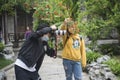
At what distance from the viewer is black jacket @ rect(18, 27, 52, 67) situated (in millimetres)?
5098

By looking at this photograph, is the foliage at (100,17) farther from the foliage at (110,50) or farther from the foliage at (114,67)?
the foliage at (114,67)

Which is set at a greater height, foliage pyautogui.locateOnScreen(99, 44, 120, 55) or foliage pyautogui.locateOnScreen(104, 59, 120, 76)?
foliage pyautogui.locateOnScreen(104, 59, 120, 76)

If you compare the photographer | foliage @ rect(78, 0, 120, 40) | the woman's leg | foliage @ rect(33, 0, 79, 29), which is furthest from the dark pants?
foliage @ rect(33, 0, 79, 29)

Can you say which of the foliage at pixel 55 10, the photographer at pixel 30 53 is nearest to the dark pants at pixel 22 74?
the photographer at pixel 30 53

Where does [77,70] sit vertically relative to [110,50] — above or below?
above

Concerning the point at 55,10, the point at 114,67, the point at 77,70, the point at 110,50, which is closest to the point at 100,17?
the point at 110,50

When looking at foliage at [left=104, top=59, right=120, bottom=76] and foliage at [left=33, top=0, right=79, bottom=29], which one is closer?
foliage at [left=104, top=59, right=120, bottom=76]

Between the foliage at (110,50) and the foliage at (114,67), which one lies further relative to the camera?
the foliage at (110,50)

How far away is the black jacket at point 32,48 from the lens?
510 cm

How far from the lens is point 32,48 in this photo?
5.14m

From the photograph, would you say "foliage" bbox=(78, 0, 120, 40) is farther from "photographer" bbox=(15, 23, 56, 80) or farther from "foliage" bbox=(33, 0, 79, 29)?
"photographer" bbox=(15, 23, 56, 80)

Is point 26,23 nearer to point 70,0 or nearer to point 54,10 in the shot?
point 54,10

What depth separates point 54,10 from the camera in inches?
814

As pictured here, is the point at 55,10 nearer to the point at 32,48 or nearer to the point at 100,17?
the point at 100,17
